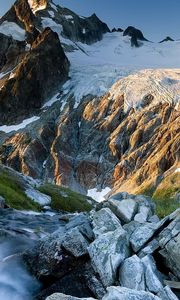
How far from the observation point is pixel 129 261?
1894 centimetres

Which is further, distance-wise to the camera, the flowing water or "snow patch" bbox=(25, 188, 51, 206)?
"snow patch" bbox=(25, 188, 51, 206)

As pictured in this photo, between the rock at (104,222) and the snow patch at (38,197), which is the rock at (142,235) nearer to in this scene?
the rock at (104,222)

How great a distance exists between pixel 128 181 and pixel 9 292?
174640mm

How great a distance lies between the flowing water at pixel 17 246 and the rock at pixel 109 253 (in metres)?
3.31

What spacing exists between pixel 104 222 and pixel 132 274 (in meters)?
5.57

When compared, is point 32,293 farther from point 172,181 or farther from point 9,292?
point 172,181

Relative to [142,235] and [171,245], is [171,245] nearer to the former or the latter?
[171,245]

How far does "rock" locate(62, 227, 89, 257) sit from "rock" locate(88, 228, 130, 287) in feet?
2.88

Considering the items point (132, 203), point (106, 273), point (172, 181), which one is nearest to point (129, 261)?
point (106, 273)

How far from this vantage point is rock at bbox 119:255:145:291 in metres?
18.1

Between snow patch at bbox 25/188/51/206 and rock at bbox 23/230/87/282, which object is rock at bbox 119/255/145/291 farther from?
snow patch at bbox 25/188/51/206

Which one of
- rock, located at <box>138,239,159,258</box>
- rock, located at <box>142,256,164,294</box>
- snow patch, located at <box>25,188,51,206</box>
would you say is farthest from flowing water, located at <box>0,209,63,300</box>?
snow patch, located at <box>25,188,51,206</box>

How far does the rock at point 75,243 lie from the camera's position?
21719mm

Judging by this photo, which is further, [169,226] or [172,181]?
[172,181]
